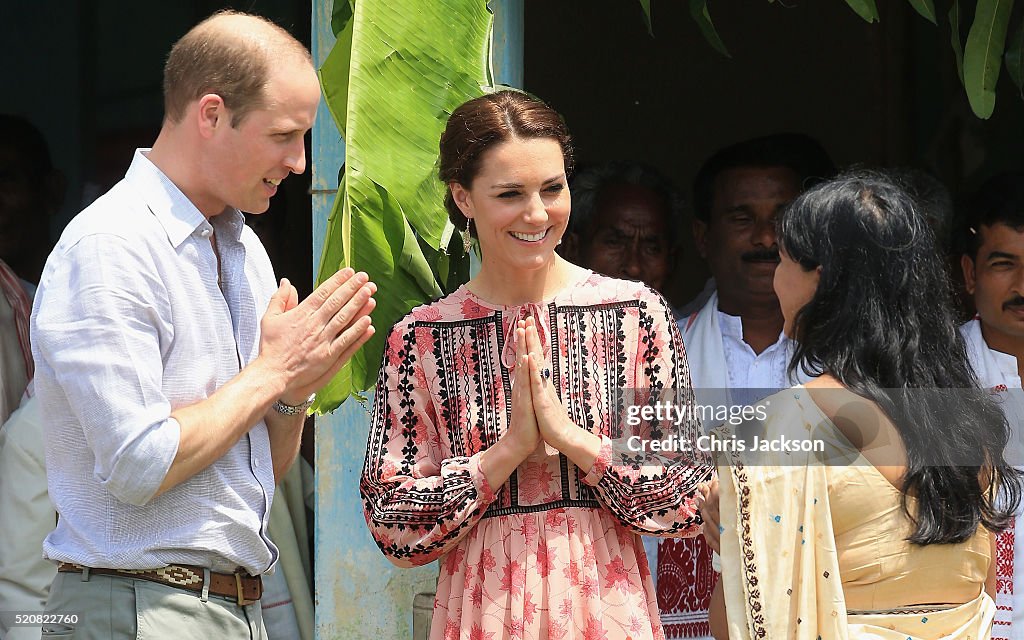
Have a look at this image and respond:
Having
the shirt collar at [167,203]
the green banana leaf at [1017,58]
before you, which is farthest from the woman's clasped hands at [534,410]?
the green banana leaf at [1017,58]

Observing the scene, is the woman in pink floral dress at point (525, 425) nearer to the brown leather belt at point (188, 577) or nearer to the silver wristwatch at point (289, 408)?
the silver wristwatch at point (289, 408)

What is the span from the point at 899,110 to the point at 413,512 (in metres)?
4.22

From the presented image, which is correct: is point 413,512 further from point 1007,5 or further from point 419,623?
point 1007,5

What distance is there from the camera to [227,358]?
228 cm

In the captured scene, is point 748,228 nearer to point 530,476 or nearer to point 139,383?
point 530,476

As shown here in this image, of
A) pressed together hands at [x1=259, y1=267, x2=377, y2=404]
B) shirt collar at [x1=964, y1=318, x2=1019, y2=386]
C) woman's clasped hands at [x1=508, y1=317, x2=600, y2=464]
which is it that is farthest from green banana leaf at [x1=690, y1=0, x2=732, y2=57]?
pressed together hands at [x1=259, y1=267, x2=377, y2=404]

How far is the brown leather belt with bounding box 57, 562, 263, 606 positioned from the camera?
2143 millimetres

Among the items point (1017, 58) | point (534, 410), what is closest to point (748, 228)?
point (1017, 58)

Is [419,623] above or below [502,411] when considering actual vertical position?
below

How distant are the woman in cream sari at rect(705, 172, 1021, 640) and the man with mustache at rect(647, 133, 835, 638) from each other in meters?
1.29

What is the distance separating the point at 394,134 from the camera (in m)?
2.75

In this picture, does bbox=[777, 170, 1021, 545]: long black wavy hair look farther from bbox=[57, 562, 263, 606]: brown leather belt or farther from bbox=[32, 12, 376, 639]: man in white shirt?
bbox=[57, 562, 263, 606]: brown leather belt

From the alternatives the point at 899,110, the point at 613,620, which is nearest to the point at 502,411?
the point at 613,620

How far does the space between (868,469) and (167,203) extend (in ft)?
4.40
